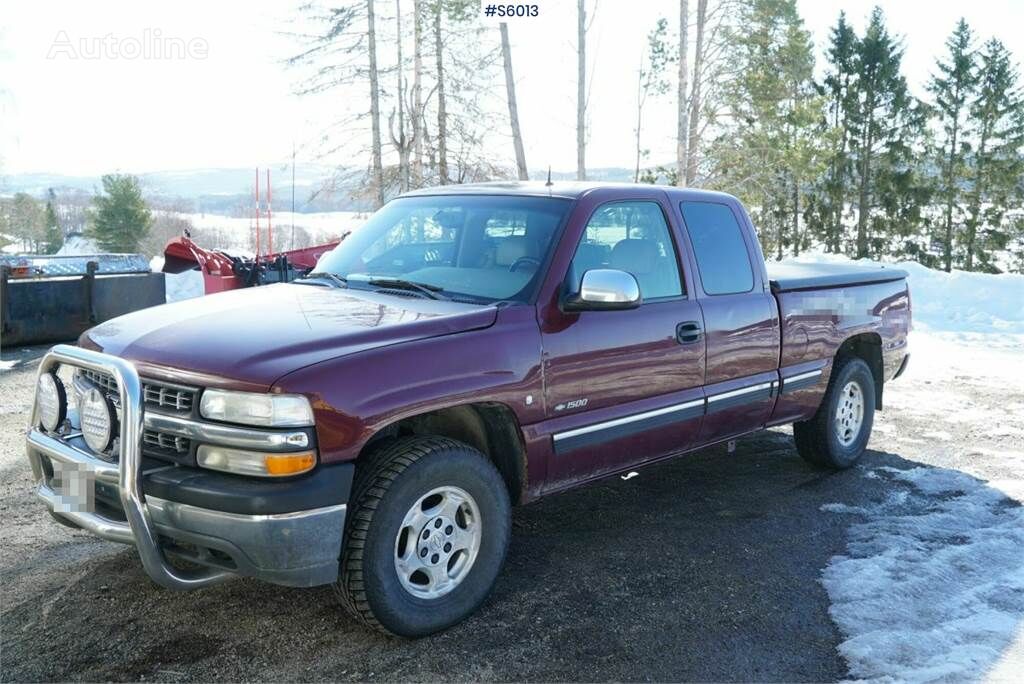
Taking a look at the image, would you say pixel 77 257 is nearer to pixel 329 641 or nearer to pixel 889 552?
pixel 329 641

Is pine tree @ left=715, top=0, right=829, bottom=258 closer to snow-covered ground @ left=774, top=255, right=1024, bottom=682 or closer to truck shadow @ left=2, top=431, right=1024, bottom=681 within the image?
snow-covered ground @ left=774, top=255, right=1024, bottom=682

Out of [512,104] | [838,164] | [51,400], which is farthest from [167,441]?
[838,164]

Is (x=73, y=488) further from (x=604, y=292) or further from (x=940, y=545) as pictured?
(x=940, y=545)

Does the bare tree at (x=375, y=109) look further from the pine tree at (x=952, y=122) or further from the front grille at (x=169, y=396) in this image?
the pine tree at (x=952, y=122)

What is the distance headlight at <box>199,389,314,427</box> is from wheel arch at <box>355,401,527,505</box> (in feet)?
2.17

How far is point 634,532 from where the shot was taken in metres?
4.94

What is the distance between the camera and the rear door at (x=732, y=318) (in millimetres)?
4996

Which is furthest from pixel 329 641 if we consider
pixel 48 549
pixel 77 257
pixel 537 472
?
pixel 77 257

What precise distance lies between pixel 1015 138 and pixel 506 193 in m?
46.1

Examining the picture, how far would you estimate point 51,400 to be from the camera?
12.2 feet

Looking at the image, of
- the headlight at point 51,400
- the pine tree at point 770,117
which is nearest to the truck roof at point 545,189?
the headlight at point 51,400

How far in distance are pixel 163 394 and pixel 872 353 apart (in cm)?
513

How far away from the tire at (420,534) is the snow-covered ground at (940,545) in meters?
1.53

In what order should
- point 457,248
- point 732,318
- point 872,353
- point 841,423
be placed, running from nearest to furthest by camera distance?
point 457,248
point 732,318
point 841,423
point 872,353
